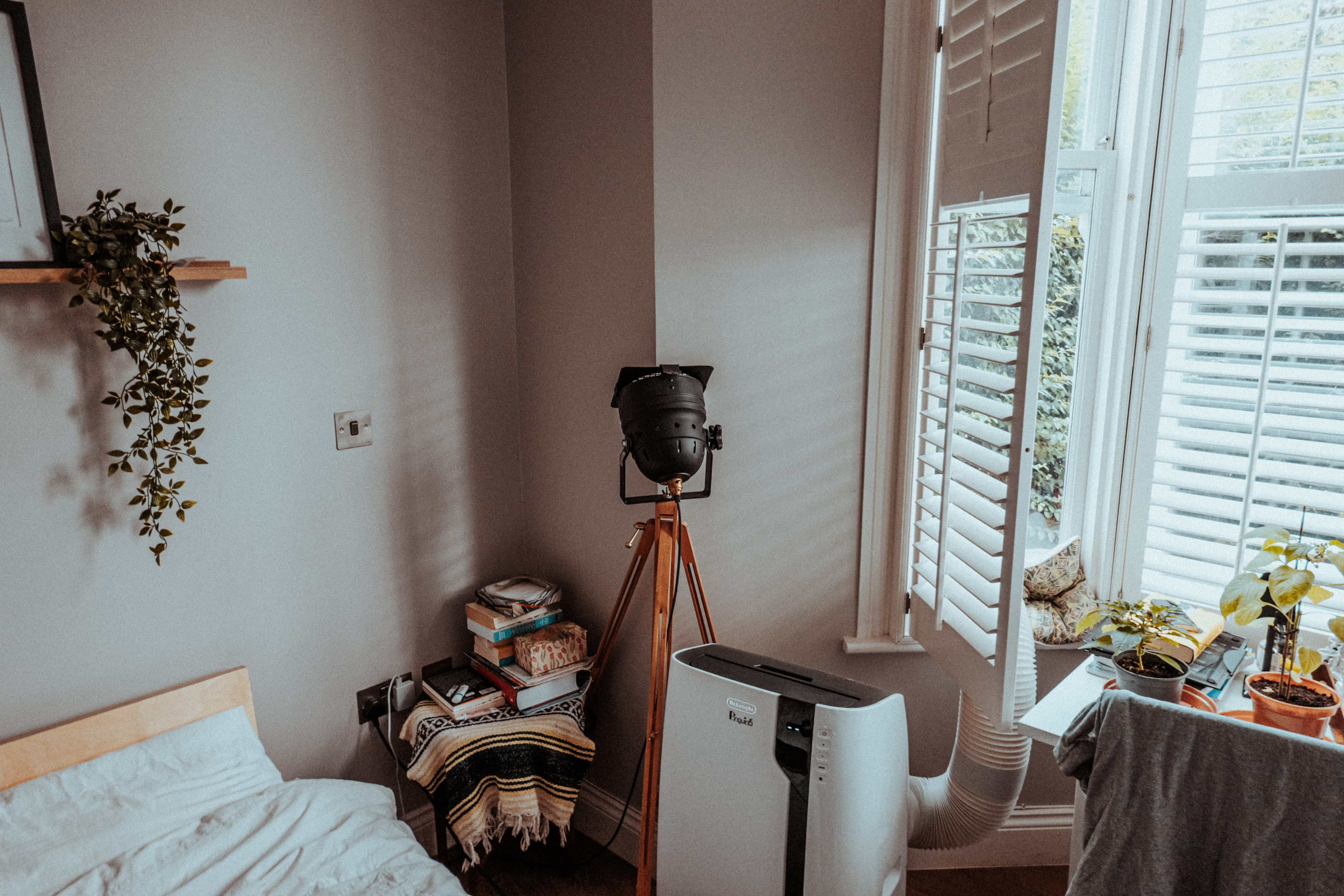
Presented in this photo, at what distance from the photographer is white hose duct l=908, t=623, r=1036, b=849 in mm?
1794

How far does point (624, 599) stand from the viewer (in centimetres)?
211

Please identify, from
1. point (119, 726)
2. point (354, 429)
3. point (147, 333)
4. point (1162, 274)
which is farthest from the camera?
point (354, 429)

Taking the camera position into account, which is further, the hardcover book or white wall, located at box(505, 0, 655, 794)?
the hardcover book

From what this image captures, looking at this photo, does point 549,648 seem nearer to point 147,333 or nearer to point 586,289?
point 586,289

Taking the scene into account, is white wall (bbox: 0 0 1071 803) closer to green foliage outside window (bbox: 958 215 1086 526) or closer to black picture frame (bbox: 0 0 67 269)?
black picture frame (bbox: 0 0 67 269)

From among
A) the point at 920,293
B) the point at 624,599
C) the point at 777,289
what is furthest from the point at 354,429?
the point at 920,293

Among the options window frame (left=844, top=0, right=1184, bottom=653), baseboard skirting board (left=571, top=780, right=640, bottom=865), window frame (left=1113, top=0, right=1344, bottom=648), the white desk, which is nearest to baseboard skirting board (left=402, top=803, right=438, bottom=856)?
baseboard skirting board (left=571, top=780, right=640, bottom=865)

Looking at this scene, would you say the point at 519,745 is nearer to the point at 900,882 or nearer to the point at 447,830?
the point at 447,830

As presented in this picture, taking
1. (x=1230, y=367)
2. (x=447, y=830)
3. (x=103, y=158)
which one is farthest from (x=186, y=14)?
(x=1230, y=367)

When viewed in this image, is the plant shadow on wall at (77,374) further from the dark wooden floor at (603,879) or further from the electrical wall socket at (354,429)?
A: the dark wooden floor at (603,879)

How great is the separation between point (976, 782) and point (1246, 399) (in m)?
1.04

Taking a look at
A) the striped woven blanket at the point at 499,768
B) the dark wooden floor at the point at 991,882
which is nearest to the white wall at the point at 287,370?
the striped woven blanket at the point at 499,768

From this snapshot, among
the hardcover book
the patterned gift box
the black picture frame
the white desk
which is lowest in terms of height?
the patterned gift box

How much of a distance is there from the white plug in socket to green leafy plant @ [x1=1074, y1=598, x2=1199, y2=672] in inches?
65.4
